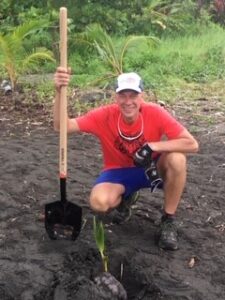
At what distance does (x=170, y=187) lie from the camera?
4.32m

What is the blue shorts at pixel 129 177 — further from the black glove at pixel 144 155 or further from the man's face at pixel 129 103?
the man's face at pixel 129 103

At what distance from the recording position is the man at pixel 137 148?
13.8ft

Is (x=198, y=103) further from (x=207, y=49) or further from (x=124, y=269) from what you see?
(x=124, y=269)

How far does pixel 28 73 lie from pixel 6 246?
5779mm

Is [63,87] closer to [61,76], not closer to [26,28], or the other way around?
[61,76]

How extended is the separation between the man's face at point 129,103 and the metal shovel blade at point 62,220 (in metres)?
0.77

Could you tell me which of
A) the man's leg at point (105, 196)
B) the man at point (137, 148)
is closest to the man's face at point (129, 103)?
the man at point (137, 148)

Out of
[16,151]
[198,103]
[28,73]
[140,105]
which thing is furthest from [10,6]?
[140,105]

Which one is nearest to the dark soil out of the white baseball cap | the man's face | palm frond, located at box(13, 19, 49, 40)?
the man's face

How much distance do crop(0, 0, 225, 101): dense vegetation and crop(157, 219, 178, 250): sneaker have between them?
4.67 m

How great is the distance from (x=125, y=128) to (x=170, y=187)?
0.53 meters

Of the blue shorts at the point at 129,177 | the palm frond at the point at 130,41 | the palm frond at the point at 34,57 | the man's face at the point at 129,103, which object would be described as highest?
the palm frond at the point at 130,41

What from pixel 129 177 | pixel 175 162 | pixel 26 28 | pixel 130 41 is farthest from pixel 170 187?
pixel 130 41

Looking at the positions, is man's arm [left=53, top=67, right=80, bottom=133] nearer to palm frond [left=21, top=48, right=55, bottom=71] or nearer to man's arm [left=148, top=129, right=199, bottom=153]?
man's arm [left=148, top=129, right=199, bottom=153]
